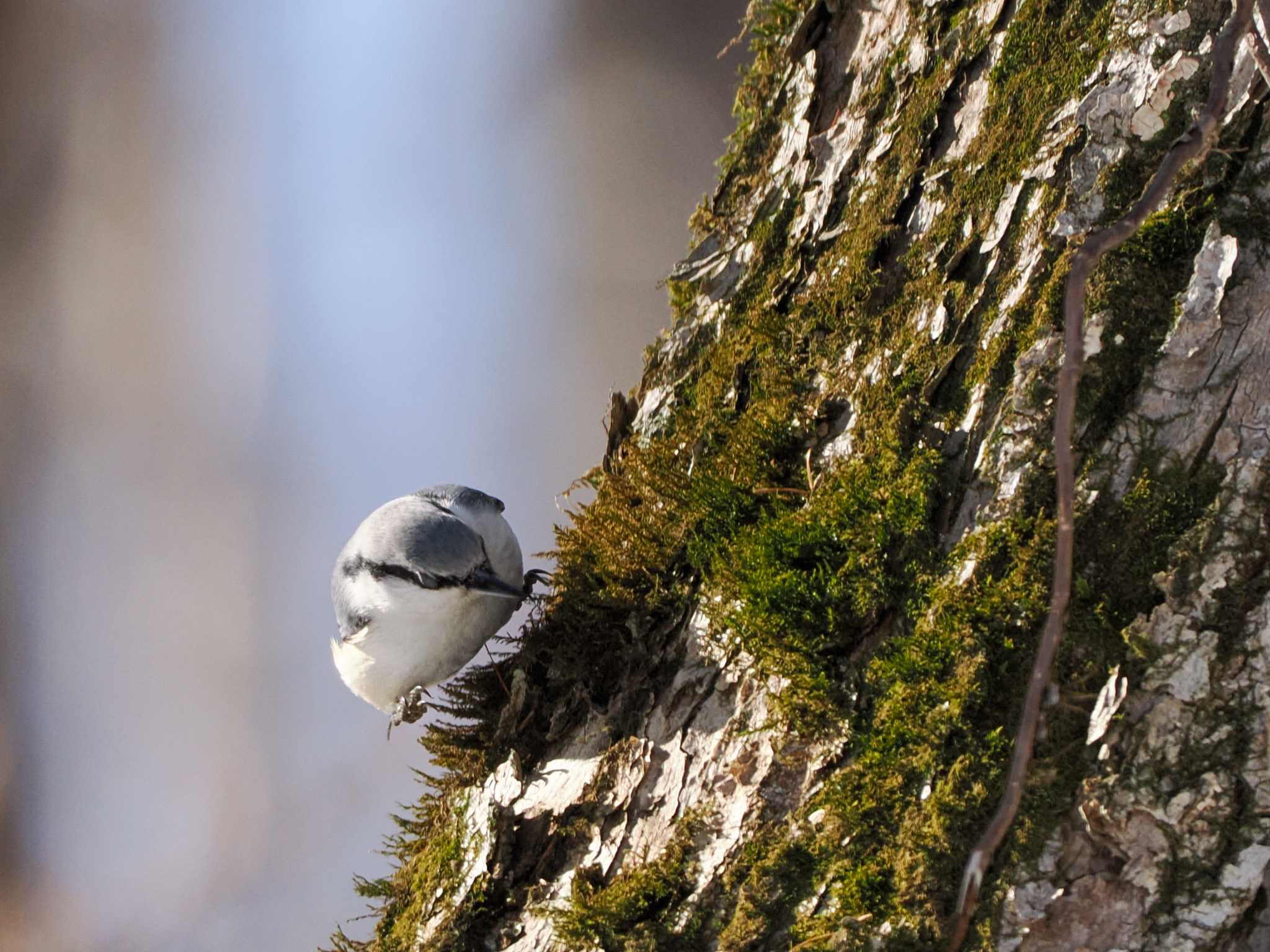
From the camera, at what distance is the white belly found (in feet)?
5.65

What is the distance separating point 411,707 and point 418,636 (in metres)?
0.13

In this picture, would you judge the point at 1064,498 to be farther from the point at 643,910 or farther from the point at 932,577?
the point at 643,910

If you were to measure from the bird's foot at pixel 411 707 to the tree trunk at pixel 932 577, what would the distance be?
38cm

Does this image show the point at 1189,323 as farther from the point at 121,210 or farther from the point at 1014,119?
the point at 121,210

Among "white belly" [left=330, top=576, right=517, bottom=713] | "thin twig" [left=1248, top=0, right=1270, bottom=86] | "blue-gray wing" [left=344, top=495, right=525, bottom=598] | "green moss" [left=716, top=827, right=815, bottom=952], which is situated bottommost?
"green moss" [left=716, top=827, right=815, bottom=952]

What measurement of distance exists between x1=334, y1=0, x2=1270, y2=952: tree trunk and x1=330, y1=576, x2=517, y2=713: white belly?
45 centimetres

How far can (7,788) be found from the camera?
8.66 feet

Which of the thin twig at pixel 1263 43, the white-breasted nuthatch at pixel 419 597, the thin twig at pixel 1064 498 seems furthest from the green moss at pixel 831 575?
the white-breasted nuthatch at pixel 419 597

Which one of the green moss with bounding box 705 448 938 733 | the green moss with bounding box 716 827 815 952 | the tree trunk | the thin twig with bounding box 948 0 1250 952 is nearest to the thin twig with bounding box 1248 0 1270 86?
the tree trunk

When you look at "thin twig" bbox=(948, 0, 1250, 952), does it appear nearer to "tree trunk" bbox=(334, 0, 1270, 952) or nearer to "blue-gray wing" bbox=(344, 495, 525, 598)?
"tree trunk" bbox=(334, 0, 1270, 952)

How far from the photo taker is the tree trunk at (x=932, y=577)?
778mm

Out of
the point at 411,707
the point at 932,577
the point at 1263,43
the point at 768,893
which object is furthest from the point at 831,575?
the point at 411,707

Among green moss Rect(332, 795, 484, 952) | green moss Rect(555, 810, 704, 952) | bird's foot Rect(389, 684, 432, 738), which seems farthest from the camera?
bird's foot Rect(389, 684, 432, 738)

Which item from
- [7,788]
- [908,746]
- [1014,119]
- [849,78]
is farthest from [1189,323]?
[7,788]
